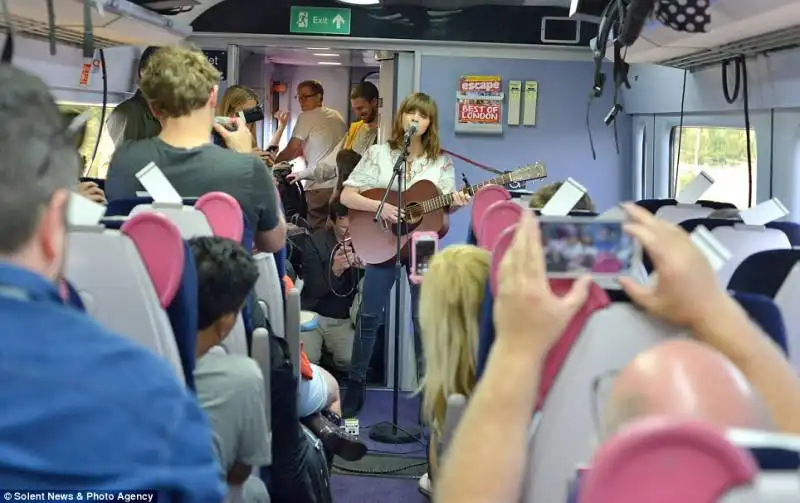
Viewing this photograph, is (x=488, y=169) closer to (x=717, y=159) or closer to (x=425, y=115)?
(x=425, y=115)

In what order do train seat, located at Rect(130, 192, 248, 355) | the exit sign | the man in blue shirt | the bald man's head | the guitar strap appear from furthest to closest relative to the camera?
the exit sign
the guitar strap
train seat, located at Rect(130, 192, 248, 355)
the man in blue shirt
the bald man's head

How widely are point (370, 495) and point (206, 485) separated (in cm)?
325

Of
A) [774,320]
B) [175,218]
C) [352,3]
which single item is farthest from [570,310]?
[352,3]

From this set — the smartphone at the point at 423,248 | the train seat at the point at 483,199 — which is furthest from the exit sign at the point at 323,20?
the train seat at the point at 483,199

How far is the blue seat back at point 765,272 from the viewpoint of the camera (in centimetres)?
168

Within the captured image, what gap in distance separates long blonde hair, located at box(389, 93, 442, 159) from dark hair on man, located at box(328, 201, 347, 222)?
0.89 metres

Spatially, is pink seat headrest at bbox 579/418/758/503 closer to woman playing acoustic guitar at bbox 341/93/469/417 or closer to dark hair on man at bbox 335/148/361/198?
woman playing acoustic guitar at bbox 341/93/469/417

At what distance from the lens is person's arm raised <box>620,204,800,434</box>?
1.03 metres

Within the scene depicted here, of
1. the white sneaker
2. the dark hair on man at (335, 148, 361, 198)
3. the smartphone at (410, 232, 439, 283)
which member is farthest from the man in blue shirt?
the dark hair on man at (335, 148, 361, 198)

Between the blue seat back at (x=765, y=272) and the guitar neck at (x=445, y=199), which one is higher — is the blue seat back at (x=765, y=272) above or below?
below

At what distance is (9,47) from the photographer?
8.44ft

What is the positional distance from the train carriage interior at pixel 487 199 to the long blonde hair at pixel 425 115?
2.0 inches

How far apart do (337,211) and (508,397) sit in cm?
484

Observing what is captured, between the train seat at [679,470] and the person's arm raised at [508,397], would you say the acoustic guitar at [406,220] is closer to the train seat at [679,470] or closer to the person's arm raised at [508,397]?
→ the person's arm raised at [508,397]
